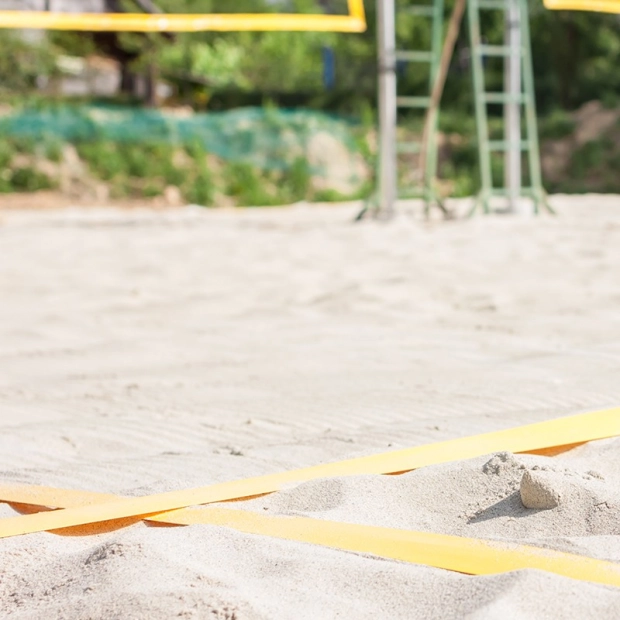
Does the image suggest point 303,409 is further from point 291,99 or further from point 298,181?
point 291,99

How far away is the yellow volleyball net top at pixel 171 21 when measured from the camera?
852cm

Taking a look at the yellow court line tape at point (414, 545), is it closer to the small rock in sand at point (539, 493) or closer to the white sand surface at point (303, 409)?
the white sand surface at point (303, 409)

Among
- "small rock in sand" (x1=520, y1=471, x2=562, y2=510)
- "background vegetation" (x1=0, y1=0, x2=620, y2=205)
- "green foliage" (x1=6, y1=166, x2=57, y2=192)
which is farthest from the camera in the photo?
"background vegetation" (x1=0, y1=0, x2=620, y2=205)

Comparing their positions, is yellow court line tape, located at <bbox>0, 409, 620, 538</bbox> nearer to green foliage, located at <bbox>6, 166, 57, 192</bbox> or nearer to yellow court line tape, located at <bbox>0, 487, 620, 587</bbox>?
yellow court line tape, located at <bbox>0, 487, 620, 587</bbox>

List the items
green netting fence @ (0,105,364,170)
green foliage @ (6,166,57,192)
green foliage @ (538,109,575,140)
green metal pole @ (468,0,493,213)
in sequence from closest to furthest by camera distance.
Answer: green metal pole @ (468,0,493,213)
green foliage @ (6,166,57,192)
green netting fence @ (0,105,364,170)
green foliage @ (538,109,575,140)

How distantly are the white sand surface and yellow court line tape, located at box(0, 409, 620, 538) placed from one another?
0.17 feet

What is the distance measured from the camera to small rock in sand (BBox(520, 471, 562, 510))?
62.9 inches

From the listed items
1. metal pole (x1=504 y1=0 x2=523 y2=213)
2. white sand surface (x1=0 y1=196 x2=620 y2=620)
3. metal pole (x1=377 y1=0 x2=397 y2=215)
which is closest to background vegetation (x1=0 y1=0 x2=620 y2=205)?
metal pole (x1=504 y1=0 x2=523 y2=213)

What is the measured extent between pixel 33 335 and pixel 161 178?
478 inches

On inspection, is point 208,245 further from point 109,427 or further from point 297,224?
point 109,427

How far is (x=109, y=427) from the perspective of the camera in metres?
2.40

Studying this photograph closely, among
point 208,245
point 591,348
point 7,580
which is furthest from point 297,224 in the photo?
point 7,580

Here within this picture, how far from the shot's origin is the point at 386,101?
29.6 ft

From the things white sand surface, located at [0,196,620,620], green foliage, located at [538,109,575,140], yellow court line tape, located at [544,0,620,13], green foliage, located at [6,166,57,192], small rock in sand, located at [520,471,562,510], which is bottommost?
white sand surface, located at [0,196,620,620]
